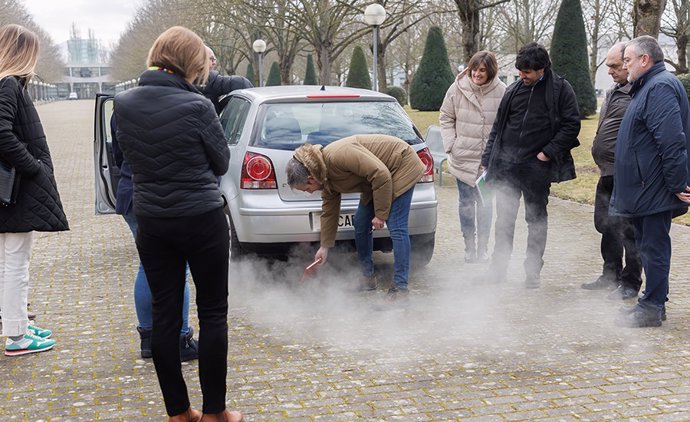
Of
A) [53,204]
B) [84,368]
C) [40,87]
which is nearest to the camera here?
[84,368]

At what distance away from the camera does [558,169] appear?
227 inches

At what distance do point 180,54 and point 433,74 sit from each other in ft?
93.5

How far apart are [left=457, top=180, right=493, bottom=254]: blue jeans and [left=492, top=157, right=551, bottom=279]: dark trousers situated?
26.5 inches

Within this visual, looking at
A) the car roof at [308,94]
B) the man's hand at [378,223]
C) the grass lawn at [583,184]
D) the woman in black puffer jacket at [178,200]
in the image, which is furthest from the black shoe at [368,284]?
the grass lawn at [583,184]

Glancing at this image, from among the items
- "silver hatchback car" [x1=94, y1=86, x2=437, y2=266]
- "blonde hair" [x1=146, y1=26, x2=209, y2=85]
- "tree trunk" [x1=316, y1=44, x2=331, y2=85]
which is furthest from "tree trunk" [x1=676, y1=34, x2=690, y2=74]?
"blonde hair" [x1=146, y1=26, x2=209, y2=85]

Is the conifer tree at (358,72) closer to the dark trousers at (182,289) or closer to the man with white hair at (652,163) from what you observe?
the man with white hair at (652,163)

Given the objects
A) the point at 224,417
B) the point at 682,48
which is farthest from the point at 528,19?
the point at 224,417

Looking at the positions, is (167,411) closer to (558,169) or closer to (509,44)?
(558,169)

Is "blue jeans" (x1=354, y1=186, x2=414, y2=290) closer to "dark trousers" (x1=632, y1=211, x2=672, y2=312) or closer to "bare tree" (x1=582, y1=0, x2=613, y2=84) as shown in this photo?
"dark trousers" (x1=632, y1=211, x2=672, y2=312)

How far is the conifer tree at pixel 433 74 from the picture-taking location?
30375mm

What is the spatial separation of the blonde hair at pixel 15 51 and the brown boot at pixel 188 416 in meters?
2.24

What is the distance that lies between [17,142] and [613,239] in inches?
169

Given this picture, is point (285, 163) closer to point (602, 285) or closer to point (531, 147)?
point (531, 147)

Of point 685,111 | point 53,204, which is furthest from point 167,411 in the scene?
point 685,111
